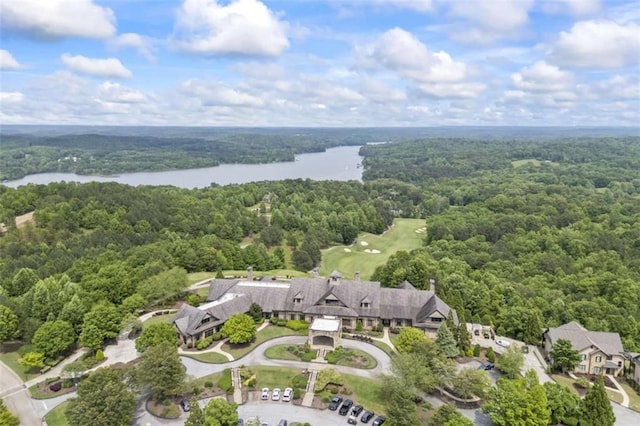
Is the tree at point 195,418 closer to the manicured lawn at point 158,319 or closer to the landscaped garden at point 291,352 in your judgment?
the landscaped garden at point 291,352

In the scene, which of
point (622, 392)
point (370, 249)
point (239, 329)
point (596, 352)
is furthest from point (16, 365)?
point (370, 249)

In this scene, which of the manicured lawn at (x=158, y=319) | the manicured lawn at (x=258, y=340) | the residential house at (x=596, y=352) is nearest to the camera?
the residential house at (x=596, y=352)

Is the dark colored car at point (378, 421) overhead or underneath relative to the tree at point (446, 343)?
underneath

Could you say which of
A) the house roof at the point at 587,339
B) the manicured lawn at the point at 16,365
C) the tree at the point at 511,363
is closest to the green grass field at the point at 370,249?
the house roof at the point at 587,339

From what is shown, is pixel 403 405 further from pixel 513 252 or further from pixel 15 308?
pixel 513 252

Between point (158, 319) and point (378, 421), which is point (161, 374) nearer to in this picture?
point (158, 319)

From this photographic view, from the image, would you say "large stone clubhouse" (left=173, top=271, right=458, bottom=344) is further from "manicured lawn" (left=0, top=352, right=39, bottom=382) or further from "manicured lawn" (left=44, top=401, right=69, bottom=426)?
"manicured lawn" (left=0, top=352, right=39, bottom=382)
